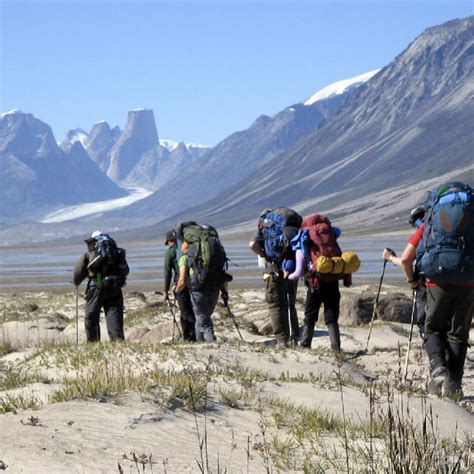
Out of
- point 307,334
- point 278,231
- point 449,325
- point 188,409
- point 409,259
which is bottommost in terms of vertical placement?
point 307,334

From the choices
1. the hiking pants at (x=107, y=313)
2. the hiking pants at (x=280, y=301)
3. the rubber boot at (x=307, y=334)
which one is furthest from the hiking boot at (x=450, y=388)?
the hiking pants at (x=107, y=313)

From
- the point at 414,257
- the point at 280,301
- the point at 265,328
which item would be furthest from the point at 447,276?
the point at 265,328

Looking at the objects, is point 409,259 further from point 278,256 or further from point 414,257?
point 278,256

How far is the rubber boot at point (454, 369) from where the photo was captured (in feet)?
27.2

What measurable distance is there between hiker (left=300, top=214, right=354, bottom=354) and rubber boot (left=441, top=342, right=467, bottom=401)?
2729mm

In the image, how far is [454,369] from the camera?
8.38m

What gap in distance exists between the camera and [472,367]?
1192 cm

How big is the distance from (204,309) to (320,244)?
195cm

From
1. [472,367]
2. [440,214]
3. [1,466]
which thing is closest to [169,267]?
[472,367]

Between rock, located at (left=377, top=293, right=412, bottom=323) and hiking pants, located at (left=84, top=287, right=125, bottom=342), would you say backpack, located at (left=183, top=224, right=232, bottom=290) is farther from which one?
rock, located at (left=377, top=293, right=412, bottom=323)

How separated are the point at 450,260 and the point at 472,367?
4.64 meters

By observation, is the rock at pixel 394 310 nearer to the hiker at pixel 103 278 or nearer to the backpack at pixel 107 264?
the hiker at pixel 103 278

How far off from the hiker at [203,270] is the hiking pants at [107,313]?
1.19m

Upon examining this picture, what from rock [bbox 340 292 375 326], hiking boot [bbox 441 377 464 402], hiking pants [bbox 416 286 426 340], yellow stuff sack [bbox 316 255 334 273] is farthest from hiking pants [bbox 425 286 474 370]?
rock [bbox 340 292 375 326]
